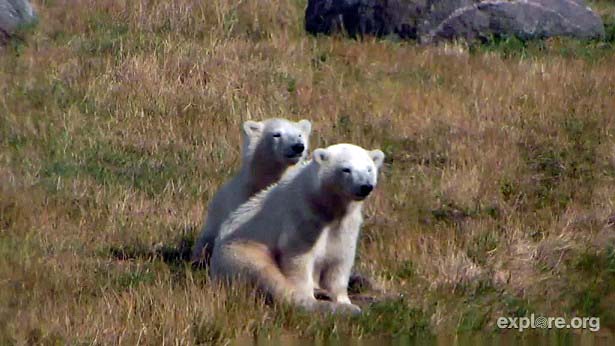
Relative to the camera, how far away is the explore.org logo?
26.6ft

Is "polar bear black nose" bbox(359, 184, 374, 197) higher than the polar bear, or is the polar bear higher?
"polar bear black nose" bbox(359, 184, 374, 197)

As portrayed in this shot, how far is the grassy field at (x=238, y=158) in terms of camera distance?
8195 mm

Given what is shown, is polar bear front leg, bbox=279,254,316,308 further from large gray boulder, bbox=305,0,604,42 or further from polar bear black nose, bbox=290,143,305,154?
large gray boulder, bbox=305,0,604,42

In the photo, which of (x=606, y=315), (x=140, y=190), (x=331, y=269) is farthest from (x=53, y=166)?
(x=606, y=315)

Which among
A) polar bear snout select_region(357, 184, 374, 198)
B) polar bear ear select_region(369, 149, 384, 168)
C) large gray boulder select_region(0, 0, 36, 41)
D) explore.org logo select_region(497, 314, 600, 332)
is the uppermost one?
polar bear ear select_region(369, 149, 384, 168)

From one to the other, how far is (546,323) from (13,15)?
1017cm

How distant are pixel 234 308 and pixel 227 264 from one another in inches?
21.5

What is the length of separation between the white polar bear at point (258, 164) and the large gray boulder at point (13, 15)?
7.02 m

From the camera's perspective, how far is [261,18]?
17375 mm

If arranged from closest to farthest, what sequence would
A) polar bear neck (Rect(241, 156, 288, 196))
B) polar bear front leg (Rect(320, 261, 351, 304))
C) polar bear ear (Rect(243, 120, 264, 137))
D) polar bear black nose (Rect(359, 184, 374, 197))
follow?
polar bear black nose (Rect(359, 184, 374, 197)), polar bear front leg (Rect(320, 261, 351, 304)), polar bear neck (Rect(241, 156, 288, 196)), polar bear ear (Rect(243, 120, 264, 137))

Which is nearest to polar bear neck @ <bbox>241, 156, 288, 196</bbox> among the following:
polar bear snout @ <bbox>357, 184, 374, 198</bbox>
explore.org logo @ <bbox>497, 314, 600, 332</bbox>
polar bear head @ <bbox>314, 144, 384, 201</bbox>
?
polar bear head @ <bbox>314, 144, 384, 201</bbox>

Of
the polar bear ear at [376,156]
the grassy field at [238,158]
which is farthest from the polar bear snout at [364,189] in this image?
the grassy field at [238,158]

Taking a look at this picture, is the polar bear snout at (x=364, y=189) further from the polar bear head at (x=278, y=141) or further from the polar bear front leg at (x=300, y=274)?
the polar bear head at (x=278, y=141)

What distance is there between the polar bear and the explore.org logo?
0.98 metres
